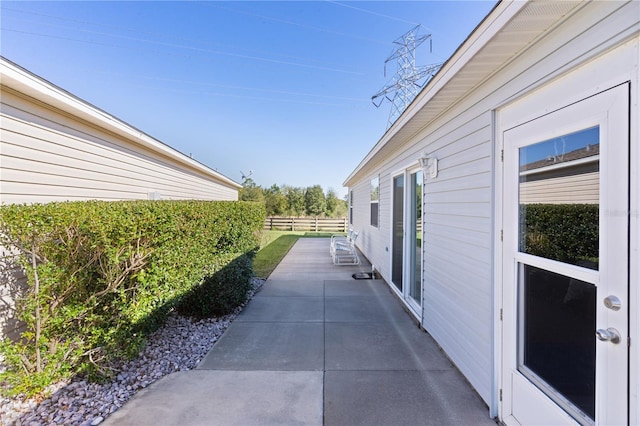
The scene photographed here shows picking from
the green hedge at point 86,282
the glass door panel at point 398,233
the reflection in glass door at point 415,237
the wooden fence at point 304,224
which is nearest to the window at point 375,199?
the glass door panel at point 398,233

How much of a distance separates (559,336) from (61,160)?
513cm

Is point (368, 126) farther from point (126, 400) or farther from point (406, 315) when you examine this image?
point (126, 400)

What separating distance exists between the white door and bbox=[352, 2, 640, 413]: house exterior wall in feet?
0.65

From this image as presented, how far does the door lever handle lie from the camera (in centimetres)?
136

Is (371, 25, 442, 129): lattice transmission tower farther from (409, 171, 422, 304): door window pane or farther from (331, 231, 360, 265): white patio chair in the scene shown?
(409, 171, 422, 304): door window pane

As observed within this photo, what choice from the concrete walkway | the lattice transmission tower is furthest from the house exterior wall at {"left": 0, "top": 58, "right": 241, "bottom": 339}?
the lattice transmission tower

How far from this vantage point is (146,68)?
11.2 m

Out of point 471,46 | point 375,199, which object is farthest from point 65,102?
point 375,199

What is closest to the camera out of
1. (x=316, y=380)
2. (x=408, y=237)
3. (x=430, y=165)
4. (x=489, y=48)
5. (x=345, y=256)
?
(x=489, y=48)

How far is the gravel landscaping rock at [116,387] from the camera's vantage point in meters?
2.23

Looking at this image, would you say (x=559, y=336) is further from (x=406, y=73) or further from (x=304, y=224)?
(x=304, y=224)

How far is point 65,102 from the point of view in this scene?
3385 mm

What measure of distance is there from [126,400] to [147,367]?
52 centimetres

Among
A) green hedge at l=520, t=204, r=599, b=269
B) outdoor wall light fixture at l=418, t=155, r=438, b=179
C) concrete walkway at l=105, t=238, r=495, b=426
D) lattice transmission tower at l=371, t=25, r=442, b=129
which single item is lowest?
concrete walkway at l=105, t=238, r=495, b=426
